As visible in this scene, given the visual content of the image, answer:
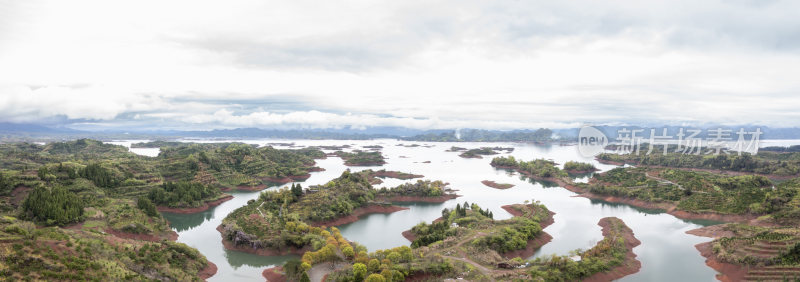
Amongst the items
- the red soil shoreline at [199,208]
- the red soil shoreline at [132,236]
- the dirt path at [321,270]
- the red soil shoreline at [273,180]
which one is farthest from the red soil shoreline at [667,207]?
the red soil shoreline at [132,236]

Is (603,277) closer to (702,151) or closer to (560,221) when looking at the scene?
(560,221)

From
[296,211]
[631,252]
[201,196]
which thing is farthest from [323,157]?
[631,252]

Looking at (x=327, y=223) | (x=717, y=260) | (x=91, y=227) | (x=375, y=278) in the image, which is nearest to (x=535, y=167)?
(x=717, y=260)

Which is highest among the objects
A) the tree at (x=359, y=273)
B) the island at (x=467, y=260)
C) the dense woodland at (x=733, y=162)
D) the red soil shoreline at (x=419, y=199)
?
the dense woodland at (x=733, y=162)

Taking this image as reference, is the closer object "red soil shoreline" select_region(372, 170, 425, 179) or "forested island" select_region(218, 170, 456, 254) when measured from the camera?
"forested island" select_region(218, 170, 456, 254)

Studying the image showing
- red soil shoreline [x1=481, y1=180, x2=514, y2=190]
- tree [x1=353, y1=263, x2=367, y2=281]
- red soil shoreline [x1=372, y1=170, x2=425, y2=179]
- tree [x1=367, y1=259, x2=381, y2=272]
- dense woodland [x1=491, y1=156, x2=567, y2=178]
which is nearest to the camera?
tree [x1=353, y1=263, x2=367, y2=281]

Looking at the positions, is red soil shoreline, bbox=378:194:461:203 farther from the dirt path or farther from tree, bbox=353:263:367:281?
tree, bbox=353:263:367:281

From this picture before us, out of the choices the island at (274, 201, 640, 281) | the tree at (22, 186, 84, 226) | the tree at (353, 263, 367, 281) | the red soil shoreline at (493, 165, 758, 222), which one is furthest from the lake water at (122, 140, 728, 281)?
the tree at (353, 263, 367, 281)

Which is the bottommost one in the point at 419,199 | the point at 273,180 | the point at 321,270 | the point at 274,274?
the point at 273,180

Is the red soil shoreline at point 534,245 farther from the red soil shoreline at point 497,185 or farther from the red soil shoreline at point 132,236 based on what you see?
the red soil shoreline at point 132,236

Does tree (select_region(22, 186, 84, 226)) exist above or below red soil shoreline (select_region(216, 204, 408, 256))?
above

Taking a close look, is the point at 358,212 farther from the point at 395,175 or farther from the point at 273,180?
the point at 395,175
